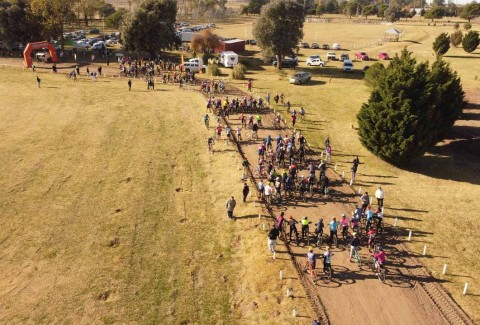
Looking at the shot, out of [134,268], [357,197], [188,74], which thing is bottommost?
[134,268]

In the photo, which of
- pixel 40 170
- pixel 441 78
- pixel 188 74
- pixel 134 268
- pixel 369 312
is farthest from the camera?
pixel 188 74

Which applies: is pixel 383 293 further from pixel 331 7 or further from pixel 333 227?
pixel 331 7

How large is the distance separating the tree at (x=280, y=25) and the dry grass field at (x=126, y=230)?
2452cm

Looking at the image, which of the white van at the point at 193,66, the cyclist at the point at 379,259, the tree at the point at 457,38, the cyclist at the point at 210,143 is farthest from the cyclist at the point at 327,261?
the tree at the point at 457,38

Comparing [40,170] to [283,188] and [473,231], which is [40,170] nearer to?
[283,188]

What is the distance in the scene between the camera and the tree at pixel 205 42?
68500mm

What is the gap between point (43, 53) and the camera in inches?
2435

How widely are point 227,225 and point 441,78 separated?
78.0 ft

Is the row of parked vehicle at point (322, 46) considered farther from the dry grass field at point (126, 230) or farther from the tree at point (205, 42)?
the dry grass field at point (126, 230)

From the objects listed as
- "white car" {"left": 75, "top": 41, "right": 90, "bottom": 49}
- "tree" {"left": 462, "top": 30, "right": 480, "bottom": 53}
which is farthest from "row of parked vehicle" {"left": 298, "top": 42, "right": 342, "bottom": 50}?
"white car" {"left": 75, "top": 41, "right": 90, "bottom": 49}

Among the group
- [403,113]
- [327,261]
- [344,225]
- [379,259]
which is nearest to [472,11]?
[403,113]

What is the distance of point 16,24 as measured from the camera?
63469 mm

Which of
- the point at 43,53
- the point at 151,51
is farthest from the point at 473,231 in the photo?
the point at 43,53

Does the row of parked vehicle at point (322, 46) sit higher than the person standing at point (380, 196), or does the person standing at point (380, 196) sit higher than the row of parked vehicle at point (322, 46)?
the row of parked vehicle at point (322, 46)
